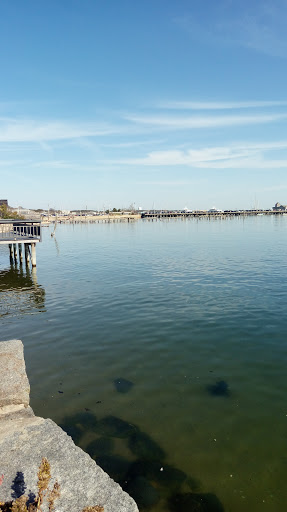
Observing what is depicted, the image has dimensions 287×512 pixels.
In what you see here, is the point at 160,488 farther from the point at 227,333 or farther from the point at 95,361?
the point at 227,333

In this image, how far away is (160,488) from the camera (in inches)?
293

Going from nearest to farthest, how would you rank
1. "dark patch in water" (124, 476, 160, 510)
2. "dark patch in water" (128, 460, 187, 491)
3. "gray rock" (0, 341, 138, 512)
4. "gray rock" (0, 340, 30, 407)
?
"gray rock" (0, 341, 138, 512) → "dark patch in water" (124, 476, 160, 510) → "dark patch in water" (128, 460, 187, 491) → "gray rock" (0, 340, 30, 407)

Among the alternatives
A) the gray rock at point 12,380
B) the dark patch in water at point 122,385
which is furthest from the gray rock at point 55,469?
the dark patch in water at point 122,385

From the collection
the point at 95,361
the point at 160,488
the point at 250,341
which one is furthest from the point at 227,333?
the point at 160,488

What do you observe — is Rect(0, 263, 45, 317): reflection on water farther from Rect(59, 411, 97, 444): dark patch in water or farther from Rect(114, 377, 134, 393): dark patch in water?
Rect(59, 411, 97, 444): dark patch in water

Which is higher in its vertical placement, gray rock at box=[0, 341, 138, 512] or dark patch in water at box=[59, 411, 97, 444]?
gray rock at box=[0, 341, 138, 512]

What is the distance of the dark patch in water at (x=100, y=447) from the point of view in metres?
8.47

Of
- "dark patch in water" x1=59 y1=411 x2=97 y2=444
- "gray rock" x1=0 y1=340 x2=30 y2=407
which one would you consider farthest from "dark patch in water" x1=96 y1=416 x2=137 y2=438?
"gray rock" x1=0 y1=340 x2=30 y2=407

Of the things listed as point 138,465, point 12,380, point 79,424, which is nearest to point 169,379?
point 79,424

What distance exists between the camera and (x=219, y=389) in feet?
37.3

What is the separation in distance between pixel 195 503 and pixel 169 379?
5096 mm

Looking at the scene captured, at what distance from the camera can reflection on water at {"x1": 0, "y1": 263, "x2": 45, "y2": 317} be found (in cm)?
2158

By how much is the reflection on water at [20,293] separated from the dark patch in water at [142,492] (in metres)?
14.9

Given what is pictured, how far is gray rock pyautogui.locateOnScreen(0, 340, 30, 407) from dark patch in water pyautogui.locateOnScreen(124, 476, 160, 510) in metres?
3.39
